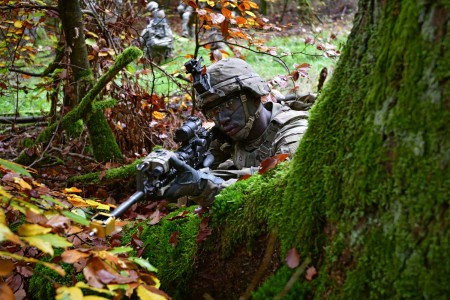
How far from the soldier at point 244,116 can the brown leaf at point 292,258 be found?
6.42 ft

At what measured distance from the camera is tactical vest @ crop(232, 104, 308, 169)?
3.81m

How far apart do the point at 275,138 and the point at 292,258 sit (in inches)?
99.8

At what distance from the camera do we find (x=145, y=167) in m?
2.56

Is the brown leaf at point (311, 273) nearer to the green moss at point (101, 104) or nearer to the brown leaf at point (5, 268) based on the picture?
the brown leaf at point (5, 268)

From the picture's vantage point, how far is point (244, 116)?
13.2ft

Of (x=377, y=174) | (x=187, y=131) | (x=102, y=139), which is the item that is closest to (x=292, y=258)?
(x=377, y=174)

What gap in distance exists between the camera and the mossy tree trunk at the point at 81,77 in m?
4.59

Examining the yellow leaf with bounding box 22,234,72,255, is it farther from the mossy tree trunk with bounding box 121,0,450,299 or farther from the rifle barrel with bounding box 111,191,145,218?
the rifle barrel with bounding box 111,191,145,218

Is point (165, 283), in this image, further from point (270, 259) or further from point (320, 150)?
point (320, 150)

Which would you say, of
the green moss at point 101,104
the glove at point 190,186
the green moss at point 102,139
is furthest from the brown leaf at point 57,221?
the green moss at point 102,139

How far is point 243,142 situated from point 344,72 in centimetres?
273

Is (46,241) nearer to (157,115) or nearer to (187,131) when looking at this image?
(187,131)

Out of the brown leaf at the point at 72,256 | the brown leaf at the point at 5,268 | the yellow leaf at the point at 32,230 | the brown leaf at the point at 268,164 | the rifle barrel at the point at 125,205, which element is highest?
the yellow leaf at the point at 32,230

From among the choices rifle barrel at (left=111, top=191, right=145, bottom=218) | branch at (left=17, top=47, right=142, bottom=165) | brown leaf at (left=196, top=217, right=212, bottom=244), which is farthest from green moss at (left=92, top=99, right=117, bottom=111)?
brown leaf at (left=196, top=217, right=212, bottom=244)
